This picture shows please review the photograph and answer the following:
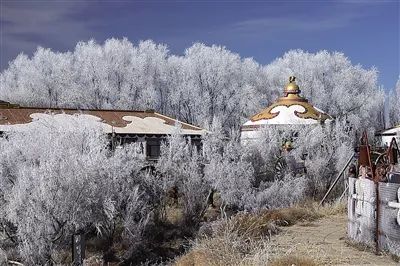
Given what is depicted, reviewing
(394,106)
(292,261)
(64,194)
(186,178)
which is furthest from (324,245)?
(394,106)

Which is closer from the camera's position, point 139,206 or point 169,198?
point 139,206

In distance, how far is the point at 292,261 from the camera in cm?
874

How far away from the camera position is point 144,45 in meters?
50.8

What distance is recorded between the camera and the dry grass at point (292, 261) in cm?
865

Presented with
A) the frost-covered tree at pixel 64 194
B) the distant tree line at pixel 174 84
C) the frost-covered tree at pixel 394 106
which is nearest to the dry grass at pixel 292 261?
the frost-covered tree at pixel 64 194

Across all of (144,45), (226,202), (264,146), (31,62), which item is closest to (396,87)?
(144,45)

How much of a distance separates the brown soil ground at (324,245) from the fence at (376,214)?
0.72 ft

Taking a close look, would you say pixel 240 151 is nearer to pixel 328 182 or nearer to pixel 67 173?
pixel 328 182

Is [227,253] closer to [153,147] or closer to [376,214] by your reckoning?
[376,214]

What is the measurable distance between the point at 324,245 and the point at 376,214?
1455 mm

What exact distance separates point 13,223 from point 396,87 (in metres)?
50.9

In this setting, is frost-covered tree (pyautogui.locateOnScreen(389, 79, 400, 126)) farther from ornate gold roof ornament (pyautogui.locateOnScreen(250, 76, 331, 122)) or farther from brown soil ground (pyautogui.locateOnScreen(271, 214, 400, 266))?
brown soil ground (pyautogui.locateOnScreen(271, 214, 400, 266))

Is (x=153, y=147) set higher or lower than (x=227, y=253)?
higher

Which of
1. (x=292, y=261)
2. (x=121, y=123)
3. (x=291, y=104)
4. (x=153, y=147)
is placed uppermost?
(x=291, y=104)
